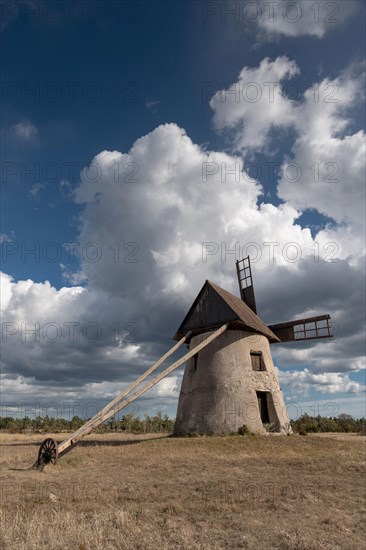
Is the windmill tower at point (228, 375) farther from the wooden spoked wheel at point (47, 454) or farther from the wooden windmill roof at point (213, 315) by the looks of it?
the wooden spoked wheel at point (47, 454)

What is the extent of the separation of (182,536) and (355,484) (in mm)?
7558

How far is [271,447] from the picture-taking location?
18266 mm

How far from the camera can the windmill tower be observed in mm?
21594

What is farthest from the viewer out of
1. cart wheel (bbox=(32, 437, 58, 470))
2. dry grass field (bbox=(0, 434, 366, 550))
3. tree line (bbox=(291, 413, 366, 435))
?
tree line (bbox=(291, 413, 366, 435))

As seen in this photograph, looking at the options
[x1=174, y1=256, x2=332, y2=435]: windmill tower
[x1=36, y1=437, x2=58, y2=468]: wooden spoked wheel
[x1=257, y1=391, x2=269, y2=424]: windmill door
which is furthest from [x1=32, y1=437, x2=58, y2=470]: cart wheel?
[x1=257, y1=391, x2=269, y2=424]: windmill door

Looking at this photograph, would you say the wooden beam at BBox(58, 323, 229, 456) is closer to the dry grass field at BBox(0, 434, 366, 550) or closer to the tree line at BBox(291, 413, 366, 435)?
the dry grass field at BBox(0, 434, 366, 550)

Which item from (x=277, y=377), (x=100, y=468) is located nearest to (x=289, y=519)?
(x=100, y=468)

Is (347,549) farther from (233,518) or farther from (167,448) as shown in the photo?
(167,448)

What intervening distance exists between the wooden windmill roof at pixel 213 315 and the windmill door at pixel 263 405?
145 inches

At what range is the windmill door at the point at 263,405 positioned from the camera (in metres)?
23.7

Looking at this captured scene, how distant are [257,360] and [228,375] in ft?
9.50

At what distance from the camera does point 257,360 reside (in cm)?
2430

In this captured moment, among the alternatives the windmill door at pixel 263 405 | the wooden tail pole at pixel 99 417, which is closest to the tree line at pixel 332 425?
the windmill door at pixel 263 405

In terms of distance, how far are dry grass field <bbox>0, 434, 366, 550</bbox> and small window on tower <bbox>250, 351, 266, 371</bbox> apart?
23.8 ft
